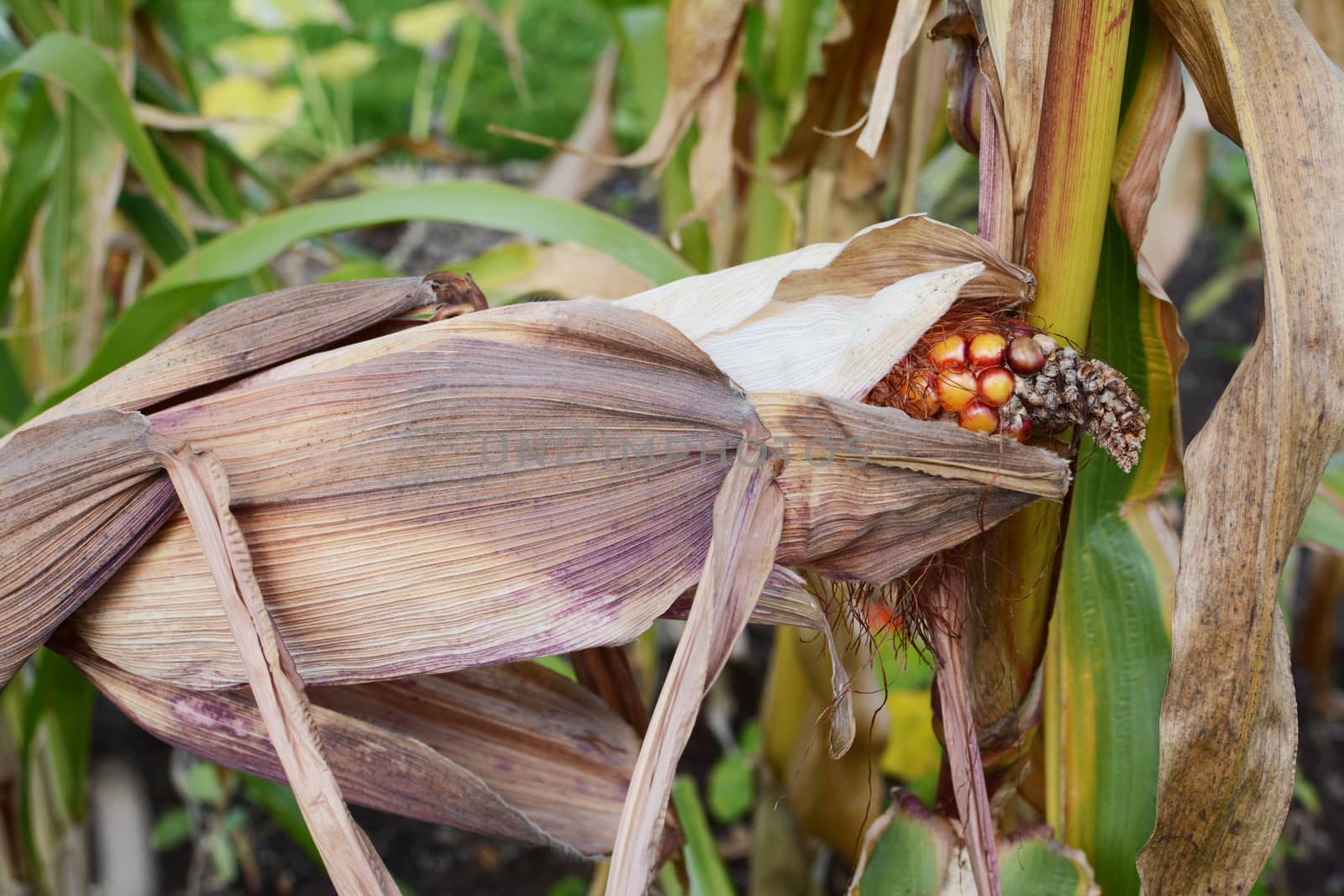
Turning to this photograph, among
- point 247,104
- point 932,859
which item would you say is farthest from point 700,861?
point 247,104

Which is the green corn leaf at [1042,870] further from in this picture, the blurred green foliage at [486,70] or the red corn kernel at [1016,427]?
the blurred green foliage at [486,70]

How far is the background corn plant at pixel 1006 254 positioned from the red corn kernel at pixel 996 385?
49 millimetres

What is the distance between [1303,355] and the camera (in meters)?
0.33

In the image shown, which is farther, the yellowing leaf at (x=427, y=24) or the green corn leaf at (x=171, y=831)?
the yellowing leaf at (x=427, y=24)

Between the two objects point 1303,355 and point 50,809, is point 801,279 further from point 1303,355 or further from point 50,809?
point 50,809

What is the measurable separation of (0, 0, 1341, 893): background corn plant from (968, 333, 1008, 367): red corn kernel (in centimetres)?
4

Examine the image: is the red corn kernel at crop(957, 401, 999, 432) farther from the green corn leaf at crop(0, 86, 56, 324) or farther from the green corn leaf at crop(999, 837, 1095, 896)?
the green corn leaf at crop(0, 86, 56, 324)

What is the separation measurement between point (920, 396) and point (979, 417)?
0.02 meters

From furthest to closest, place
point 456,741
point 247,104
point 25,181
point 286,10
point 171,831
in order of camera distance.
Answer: point 286,10 < point 247,104 < point 171,831 < point 25,181 < point 456,741

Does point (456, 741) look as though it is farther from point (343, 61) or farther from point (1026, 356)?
point (343, 61)

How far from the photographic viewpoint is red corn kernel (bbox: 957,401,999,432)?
33 centimetres

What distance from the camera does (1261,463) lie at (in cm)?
33

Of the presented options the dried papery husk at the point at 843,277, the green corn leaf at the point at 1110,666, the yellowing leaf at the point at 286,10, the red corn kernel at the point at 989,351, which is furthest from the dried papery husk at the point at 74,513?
the yellowing leaf at the point at 286,10

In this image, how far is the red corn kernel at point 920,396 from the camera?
34 centimetres
